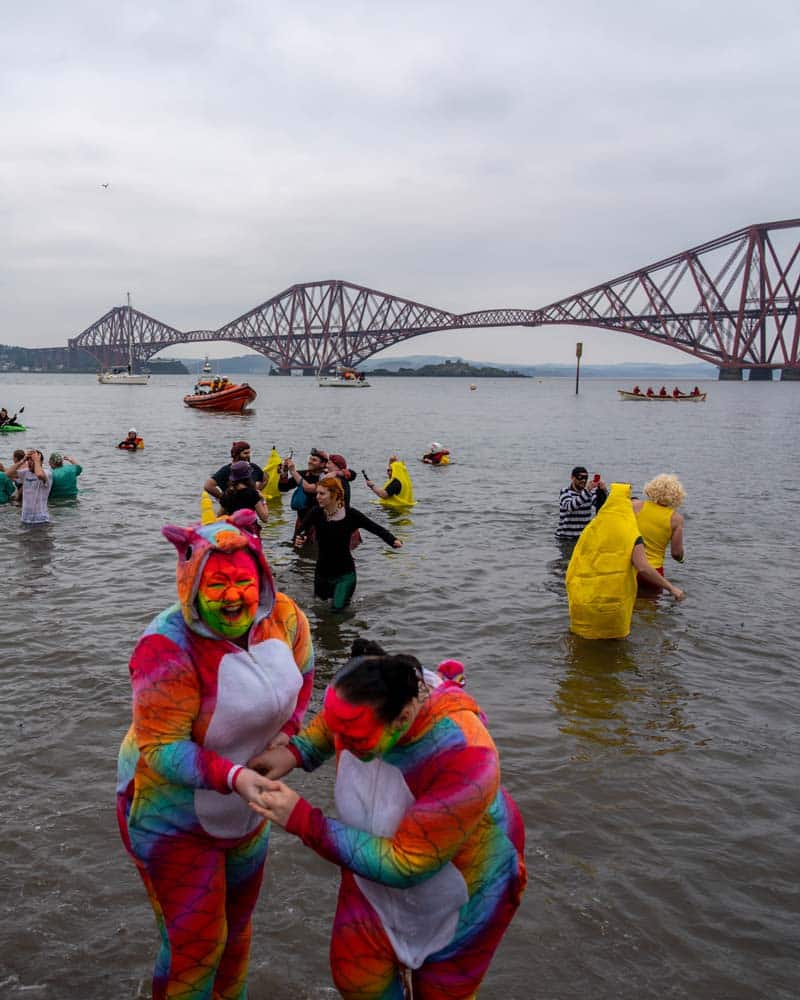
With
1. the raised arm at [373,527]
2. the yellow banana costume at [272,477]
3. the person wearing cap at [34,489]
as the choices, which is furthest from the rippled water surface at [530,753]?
the raised arm at [373,527]

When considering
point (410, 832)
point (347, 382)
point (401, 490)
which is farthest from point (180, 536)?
point (347, 382)

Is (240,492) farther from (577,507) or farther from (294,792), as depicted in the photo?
(294,792)

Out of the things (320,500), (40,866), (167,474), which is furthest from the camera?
(167,474)

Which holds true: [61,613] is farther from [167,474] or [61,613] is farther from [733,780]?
[167,474]

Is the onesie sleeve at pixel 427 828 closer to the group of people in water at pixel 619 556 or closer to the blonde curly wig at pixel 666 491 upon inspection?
the group of people in water at pixel 619 556

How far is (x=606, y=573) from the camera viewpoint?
701cm

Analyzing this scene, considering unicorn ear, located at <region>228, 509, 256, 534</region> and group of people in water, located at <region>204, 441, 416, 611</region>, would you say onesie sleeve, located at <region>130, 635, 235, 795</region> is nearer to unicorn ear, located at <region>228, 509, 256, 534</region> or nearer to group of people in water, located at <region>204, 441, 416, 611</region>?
unicorn ear, located at <region>228, 509, 256, 534</region>

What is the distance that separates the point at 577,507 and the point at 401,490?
5014 mm

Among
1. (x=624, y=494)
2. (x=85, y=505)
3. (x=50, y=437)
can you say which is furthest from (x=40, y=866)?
(x=50, y=437)

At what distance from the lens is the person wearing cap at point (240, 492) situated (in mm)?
7789

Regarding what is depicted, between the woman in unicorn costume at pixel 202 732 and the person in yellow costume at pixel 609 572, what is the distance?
4.69m

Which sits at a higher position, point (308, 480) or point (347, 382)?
point (347, 382)

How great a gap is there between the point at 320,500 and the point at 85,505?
9.50 meters

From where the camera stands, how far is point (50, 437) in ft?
116
